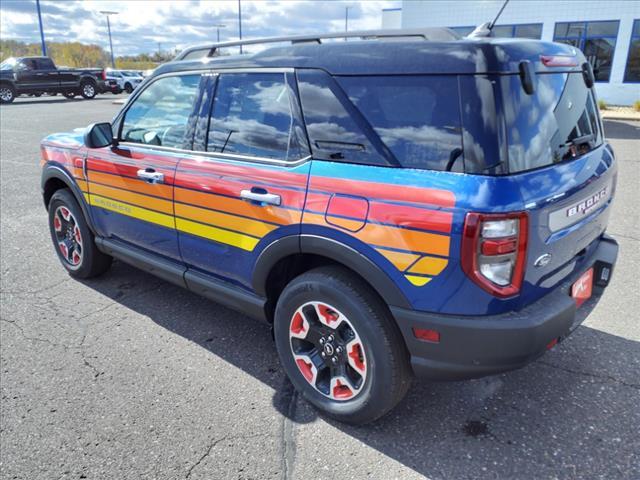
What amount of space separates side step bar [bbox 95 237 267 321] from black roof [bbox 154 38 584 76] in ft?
4.28

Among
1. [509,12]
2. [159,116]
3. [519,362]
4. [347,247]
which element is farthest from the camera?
[509,12]

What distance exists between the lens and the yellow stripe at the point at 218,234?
2.76 metres

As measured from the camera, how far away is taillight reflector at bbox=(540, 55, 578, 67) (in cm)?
222

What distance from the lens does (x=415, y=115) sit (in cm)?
212

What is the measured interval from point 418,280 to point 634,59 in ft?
75.5

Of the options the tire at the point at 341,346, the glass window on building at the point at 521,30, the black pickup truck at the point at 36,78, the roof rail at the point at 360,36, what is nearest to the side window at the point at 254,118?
the roof rail at the point at 360,36

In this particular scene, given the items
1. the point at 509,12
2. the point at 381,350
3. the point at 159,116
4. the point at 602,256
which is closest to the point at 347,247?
the point at 381,350

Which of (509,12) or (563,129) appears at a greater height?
(509,12)

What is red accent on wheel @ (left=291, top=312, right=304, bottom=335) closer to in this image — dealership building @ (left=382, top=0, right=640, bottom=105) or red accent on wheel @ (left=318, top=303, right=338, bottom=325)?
red accent on wheel @ (left=318, top=303, right=338, bottom=325)

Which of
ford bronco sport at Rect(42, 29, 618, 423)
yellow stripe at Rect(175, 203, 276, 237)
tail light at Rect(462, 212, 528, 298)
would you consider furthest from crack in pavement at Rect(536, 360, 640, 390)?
yellow stripe at Rect(175, 203, 276, 237)

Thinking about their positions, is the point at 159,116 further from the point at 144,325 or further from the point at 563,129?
the point at 563,129

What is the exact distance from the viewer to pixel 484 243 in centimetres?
195

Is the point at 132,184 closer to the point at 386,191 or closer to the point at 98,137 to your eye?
the point at 98,137

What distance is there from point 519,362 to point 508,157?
0.86 m
